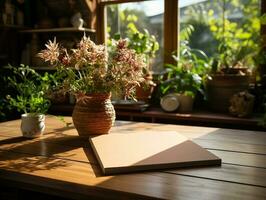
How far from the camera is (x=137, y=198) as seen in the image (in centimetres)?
91

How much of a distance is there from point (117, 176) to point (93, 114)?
49cm

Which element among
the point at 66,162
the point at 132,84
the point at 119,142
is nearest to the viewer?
the point at 66,162

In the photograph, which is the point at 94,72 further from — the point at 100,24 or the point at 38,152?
the point at 100,24

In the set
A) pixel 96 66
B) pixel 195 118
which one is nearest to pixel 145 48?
pixel 195 118

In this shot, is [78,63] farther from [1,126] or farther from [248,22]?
[248,22]

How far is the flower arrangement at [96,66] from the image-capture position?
4.75 ft

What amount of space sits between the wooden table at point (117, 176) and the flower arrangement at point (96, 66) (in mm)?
257

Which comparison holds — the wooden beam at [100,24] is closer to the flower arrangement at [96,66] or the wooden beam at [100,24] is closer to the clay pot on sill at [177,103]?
the clay pot on sill at [177,103]

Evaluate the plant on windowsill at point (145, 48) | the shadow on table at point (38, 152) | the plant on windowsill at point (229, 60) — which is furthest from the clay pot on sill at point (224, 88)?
the shadow on table at point (38, 152)

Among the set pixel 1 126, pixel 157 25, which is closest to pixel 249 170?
pixel 1 126

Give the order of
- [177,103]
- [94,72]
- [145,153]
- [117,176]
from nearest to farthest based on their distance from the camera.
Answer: [117,176] → [145,153] → [94,72] → [177,103]

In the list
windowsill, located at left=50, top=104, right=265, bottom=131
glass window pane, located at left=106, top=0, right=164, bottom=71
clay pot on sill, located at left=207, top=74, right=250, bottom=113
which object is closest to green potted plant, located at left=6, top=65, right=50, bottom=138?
windowsill, located at left=50, top=104, right=265, bottom=131

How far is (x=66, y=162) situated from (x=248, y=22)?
2222mm

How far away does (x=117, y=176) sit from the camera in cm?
105
